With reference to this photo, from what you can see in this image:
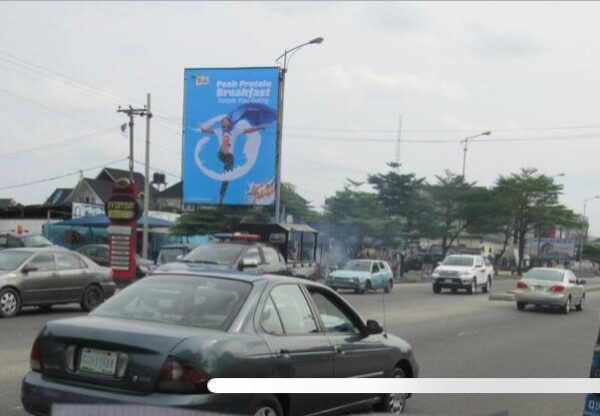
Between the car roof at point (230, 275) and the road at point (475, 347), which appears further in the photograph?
the road at point (475, 347)

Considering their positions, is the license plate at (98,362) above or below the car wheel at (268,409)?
above

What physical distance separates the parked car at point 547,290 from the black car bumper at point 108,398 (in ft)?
60.3

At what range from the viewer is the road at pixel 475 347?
8453 millimetres

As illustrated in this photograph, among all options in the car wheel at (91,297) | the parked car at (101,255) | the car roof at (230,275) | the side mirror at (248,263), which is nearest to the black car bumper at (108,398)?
the car roof at (230,275)

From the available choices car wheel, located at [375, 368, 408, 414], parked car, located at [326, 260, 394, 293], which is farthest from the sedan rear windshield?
parked car, located at [326, 260, 394, 293]

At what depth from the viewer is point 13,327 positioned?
1285 centimetres

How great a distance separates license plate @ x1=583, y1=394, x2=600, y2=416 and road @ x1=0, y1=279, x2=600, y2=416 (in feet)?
5.23

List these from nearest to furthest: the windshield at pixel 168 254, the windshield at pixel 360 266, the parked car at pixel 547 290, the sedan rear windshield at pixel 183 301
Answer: the sedan rear windshield at pixel 183 301 < the parked car at pixel 547 290 < the windshield at pixel 168 254 < the windshield at pixel 360 266

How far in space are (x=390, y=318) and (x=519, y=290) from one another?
6.36m

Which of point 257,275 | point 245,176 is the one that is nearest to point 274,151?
point 245,176

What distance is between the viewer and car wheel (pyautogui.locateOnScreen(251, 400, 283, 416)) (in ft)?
17.2

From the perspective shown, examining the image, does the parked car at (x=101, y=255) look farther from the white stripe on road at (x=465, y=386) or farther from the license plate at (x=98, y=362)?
the white stripe on road at (x=465, y=386)

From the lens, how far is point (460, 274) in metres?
30.2

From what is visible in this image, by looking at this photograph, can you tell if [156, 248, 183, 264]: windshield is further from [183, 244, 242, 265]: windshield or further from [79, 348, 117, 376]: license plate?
[79, 348, 117, 376]: license plate
